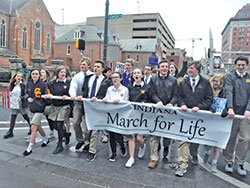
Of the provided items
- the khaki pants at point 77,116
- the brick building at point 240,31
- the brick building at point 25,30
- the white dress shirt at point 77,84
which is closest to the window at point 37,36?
the brick building at point 25,30

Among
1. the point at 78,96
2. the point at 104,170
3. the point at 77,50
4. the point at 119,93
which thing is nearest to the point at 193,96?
the point at 119,93

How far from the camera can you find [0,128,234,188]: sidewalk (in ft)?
12.0

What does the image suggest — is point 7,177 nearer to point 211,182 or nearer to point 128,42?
point 211,182

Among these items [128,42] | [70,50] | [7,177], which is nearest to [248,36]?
[128,42]

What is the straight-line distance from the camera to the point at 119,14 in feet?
30.8

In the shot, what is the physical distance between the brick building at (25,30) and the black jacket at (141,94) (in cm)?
3315

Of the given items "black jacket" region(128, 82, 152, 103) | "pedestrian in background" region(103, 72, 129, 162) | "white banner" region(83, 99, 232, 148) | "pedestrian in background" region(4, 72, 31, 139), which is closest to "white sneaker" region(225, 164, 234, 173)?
"white banner" region(83, 99, 232, 148)

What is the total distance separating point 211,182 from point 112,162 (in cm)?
201

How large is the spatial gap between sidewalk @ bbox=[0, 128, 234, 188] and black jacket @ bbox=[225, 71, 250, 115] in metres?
1.48

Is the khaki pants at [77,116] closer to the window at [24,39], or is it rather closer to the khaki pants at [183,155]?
the khaki pants at [183,155]

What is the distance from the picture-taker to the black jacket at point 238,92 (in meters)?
4.05

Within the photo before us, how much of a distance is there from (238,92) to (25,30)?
41261mm

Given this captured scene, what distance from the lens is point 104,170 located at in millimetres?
4078

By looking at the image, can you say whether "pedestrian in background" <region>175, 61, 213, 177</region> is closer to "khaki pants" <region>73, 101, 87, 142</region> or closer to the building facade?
"khaki pants" <region>73, 101, 87, 142</region>
